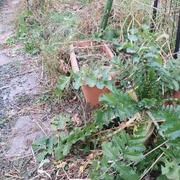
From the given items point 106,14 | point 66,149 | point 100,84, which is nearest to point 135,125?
point 100,84

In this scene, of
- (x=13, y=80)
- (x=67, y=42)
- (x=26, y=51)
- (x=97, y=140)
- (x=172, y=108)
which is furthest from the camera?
(x=26, y=51)

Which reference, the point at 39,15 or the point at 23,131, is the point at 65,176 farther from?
the point at 39,15

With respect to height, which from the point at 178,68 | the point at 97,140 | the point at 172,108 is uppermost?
the point at 178,68

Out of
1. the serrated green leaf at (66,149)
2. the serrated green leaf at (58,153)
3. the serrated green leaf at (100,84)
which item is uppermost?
the serrated green leaf at (100,84)

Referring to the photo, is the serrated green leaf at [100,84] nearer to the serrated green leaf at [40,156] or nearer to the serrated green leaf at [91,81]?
the serrated green leaf at [91,81]

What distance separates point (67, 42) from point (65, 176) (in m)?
1.16

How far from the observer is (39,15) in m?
3.19

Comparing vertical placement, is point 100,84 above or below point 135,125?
above

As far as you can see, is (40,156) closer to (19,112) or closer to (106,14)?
(19,112)

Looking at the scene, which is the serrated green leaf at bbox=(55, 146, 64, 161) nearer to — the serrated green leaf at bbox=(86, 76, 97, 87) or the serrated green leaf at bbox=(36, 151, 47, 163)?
the serrated green leaf at bbox=(36, 151, 47, 163)

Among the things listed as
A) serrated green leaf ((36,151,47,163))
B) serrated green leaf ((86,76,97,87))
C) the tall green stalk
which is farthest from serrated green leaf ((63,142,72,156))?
the tall green stalk

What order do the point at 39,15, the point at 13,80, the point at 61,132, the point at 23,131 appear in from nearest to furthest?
the point at 61,132 < the point at 23,131 < the point at 13,80 < the point at 39,15

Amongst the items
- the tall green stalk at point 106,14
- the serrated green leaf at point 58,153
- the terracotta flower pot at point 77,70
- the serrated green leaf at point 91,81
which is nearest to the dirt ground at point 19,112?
the serrated green leaf at point 58,153

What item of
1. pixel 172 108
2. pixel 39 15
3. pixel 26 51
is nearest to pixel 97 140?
pixel 172 108
